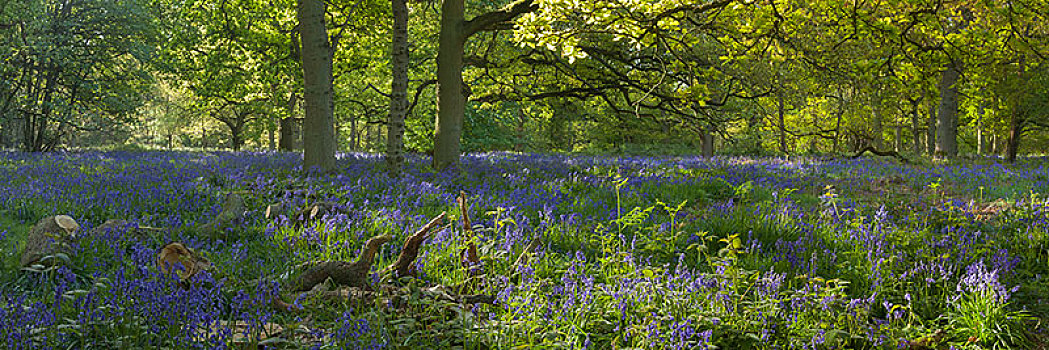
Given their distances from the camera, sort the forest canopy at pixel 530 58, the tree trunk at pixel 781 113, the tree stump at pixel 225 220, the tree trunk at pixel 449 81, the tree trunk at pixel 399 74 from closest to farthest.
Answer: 1. the tree stump at pixel 225 220
2. the forest canopy at pixel 530 58
3. the tree trunk at pixel 781 113
4. the tree trunk at pixel 399 74
5. the tree trunk at pixel 449 81

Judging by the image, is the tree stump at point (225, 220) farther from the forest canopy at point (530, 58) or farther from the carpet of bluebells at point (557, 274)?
the forest canopy at point (530, 58)

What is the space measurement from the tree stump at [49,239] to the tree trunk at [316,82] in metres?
4.60

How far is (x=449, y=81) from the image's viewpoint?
1045 centimetres

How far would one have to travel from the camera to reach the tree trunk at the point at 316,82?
8.70 m

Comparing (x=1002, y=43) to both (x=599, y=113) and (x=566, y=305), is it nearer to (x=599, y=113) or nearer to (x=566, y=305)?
(x=566, y=305)

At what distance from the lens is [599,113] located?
30.6 meters

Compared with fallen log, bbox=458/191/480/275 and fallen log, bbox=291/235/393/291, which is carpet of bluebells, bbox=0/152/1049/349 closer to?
fallen log, bbox=458/191/480/275

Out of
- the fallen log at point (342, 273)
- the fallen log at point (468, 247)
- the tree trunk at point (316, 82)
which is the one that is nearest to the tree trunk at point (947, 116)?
the tree trunk at point (316, 82)

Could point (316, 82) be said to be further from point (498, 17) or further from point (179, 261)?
point (179, 261)

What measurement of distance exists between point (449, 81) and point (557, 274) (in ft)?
22.9

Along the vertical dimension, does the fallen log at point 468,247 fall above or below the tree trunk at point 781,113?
below

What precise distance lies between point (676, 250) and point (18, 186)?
8.08m

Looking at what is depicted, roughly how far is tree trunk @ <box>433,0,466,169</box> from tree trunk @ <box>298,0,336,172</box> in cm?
213

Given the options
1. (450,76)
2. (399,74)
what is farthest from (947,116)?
(399,74)
